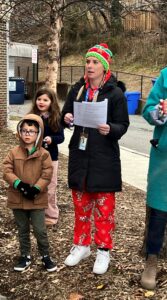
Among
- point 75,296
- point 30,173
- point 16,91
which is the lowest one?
point 75,296

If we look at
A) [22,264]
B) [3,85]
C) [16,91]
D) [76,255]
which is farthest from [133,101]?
[22,264]

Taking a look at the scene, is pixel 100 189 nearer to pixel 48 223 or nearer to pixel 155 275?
pixel 155 275

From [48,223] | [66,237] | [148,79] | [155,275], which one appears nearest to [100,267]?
[155,275]

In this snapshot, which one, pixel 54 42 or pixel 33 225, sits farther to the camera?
pixel 54 42

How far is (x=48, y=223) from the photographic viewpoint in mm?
4758

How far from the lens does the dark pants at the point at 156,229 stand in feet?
10.7

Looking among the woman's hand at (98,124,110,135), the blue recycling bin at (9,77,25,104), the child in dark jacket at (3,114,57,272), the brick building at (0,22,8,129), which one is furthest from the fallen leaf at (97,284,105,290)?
the blue recycling bin at (9,77,25,104)

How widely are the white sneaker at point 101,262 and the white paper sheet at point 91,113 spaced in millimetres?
1100

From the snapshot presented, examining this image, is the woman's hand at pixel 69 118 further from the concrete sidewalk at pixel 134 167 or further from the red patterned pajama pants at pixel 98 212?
the concrete sidewalk at pixel 134 167

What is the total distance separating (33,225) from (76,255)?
0.49m

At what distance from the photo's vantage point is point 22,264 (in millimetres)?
3715

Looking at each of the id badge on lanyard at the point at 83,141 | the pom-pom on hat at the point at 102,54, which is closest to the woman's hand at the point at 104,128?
the id badge on lanyard at the point at 83,141

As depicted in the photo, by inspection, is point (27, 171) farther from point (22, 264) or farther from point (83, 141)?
point (22, 264)

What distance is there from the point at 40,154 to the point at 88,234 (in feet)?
2.75
